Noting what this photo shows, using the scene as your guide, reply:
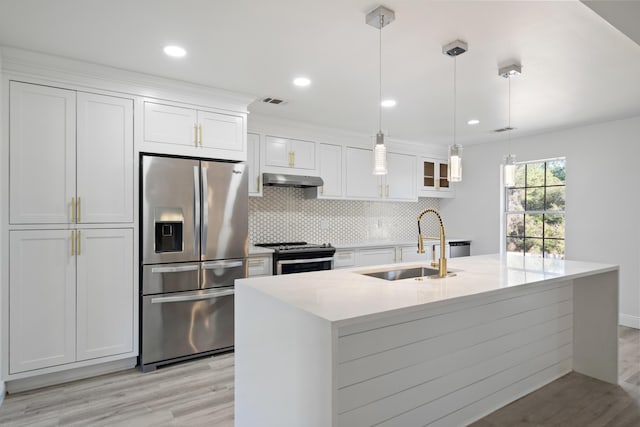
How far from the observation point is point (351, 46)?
2.48 metres

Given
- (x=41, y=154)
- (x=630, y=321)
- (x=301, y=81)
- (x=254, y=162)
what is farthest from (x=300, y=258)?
(x=630, y=321)

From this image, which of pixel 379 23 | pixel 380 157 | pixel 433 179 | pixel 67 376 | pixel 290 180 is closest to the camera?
pixel 379 23

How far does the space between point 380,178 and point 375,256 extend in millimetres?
1139

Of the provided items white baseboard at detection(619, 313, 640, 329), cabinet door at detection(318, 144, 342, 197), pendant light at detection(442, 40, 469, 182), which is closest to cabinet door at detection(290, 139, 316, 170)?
cabinet door at detection(318, 144, 342, 197)

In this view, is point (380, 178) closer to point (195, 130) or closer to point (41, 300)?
point (195, 130)

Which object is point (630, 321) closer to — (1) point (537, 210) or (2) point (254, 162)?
(1) point (537, 210)

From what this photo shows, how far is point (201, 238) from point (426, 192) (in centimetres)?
387

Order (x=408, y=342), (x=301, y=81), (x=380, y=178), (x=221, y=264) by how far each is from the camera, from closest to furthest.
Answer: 1. (x=408, y=342)
2. (x=301, y=81)
3. (x=221, y=264)
4. (x=380, y=178)

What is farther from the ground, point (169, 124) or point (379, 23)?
point (379, 23)

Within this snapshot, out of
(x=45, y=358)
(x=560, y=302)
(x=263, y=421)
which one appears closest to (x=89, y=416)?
(x=45, y=358)

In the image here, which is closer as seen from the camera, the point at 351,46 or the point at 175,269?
the point at 351,46

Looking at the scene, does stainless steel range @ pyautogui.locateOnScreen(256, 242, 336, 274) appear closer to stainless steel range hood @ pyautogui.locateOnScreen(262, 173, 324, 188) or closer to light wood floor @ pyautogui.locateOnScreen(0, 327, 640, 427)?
stainless steel range hood @ pyautogui.locateOnScreen(262, 173, 324, 188)

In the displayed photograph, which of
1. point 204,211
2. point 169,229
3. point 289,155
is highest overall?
point 289,155

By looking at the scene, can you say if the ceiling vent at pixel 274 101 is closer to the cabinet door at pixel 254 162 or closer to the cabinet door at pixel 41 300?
the cabinet door at pixel 254 162
